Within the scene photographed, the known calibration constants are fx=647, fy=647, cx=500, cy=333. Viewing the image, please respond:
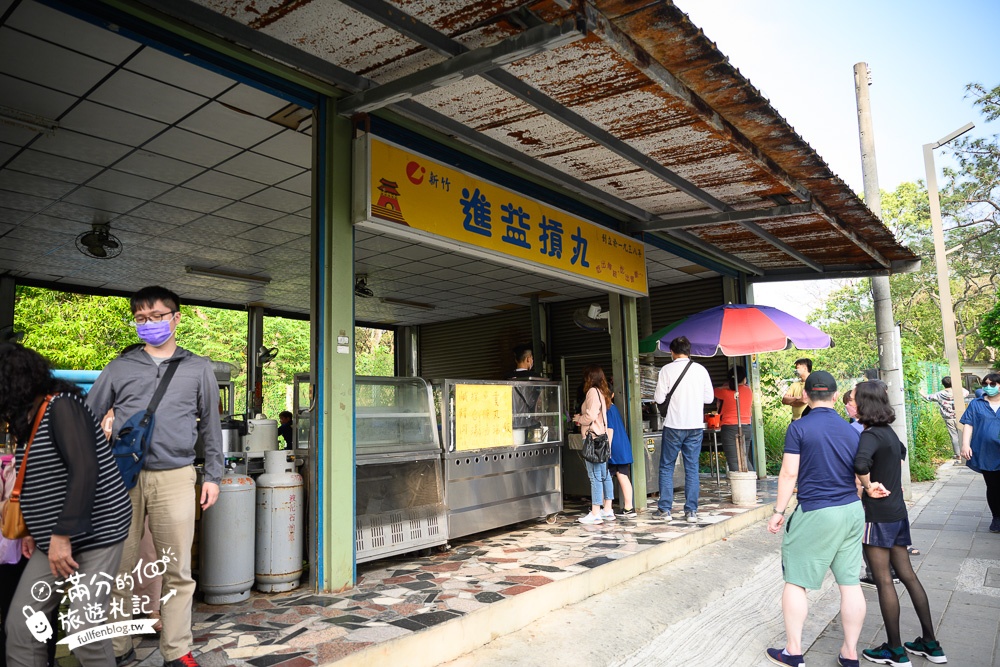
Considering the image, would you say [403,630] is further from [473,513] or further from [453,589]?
[473,513]

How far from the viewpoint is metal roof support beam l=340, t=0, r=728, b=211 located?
3525 millimetres

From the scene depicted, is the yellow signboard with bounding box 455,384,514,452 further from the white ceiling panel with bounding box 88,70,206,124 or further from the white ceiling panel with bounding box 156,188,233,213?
the white ceiling panel with bounding box 156,188,233,213

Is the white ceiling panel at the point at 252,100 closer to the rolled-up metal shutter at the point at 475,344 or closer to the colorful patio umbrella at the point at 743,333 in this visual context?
the colorful patio umbrella at the point at 743,333

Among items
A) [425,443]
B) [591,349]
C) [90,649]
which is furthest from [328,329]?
[591,349]

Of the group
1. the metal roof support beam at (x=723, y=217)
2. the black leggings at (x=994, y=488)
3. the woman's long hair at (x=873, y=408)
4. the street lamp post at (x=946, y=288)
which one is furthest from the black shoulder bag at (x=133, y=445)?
the street lamp post at (x=946, y=288)

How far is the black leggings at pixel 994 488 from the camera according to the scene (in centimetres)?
656

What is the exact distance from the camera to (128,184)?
6012 mm

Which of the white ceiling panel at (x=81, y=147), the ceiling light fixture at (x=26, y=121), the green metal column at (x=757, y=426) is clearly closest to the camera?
the ceiling light fixture at (x=26, y=121)

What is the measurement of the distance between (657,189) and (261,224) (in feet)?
14.2

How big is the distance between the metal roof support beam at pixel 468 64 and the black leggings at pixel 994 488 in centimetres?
632

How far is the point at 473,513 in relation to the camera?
5781mm

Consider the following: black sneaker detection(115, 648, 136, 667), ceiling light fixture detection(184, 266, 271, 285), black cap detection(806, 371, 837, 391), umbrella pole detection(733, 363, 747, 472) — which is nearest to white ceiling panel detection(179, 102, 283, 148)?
black sneaker detection(115, 648, 136, 667)

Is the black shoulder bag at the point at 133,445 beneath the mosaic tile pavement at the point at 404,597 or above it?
above

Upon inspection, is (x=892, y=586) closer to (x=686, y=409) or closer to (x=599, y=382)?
(x=686, y=409)
